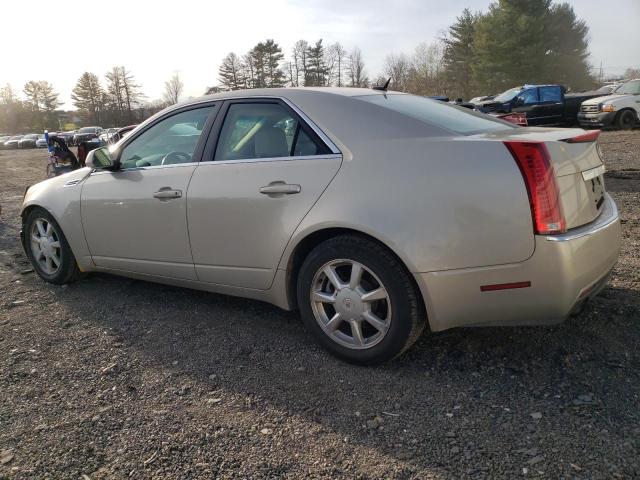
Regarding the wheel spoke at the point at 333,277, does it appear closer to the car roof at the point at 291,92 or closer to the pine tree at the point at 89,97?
the car roof at the point at 291,92

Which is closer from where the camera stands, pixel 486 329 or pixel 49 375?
pixel 49 375

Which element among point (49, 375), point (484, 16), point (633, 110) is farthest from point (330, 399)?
point (484, 16)

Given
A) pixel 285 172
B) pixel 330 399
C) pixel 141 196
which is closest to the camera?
pixel 330 399

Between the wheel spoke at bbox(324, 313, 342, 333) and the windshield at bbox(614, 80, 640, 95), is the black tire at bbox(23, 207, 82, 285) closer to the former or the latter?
the wheel spoke at bbox(324, 313, 342, 333)

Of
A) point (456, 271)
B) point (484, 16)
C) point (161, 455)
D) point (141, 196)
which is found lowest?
point (161, 455)

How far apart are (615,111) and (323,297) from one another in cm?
1767

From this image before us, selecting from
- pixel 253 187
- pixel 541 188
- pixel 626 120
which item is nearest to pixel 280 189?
pixel 253 187

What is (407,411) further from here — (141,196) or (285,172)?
(141,196)

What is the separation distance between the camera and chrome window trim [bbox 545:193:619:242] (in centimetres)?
243

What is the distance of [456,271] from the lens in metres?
2.55

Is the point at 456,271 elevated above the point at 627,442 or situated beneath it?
elevated above

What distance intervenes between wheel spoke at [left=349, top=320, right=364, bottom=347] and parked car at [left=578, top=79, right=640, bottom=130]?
57.1 feet

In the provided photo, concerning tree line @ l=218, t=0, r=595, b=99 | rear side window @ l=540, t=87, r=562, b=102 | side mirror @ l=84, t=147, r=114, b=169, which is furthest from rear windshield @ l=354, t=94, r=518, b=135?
tree line @ l=218, t=0, r=595, b=99

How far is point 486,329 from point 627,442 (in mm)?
1175
